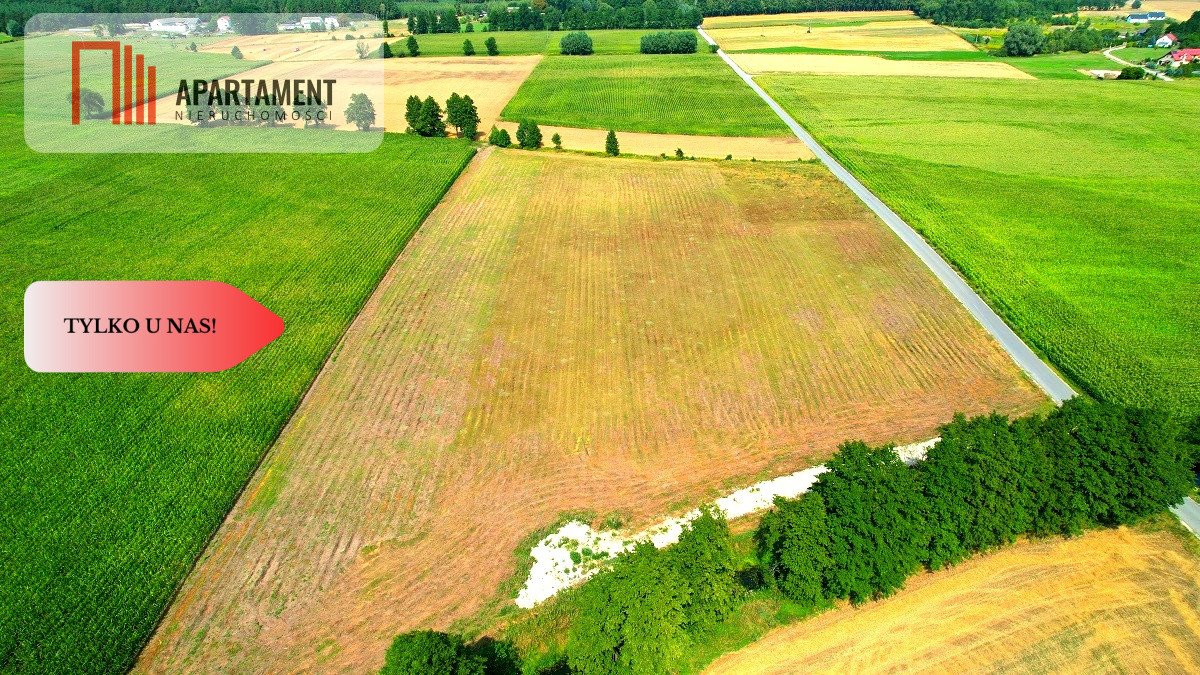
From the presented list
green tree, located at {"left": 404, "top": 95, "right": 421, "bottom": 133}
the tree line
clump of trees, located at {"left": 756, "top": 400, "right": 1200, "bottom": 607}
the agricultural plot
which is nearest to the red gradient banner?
the tree line

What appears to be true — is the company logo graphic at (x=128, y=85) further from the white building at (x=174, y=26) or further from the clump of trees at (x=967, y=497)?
the clump of trees at (x=967, y=497)

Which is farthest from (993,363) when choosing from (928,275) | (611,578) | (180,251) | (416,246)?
(180,251)

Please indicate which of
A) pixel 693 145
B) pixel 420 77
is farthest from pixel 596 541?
pixel 420 77

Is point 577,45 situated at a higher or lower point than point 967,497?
higher

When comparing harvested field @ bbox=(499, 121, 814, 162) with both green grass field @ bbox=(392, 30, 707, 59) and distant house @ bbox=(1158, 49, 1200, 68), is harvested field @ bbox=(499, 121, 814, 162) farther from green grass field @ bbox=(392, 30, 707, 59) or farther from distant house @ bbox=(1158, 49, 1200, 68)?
distant house @ bbox=(1158, 49, 1200, 68)

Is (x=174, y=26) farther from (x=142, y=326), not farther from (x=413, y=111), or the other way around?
(x=142, y=326)

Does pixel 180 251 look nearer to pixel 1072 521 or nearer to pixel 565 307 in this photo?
pixel 565 307
